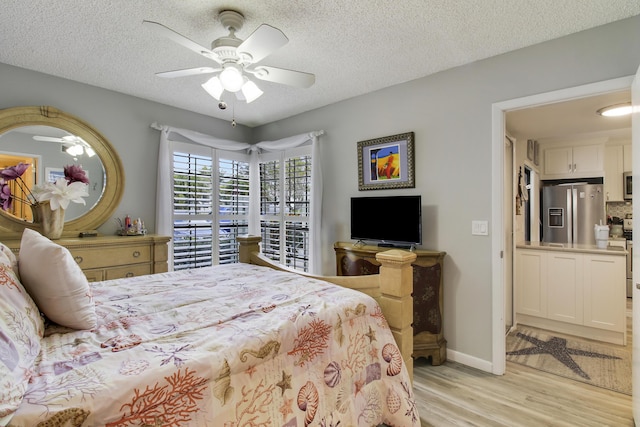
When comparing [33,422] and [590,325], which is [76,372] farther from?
[590,325]

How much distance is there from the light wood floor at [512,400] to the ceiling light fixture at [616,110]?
102 inches

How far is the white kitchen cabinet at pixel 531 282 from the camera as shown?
11.5ft

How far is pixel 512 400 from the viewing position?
2121mm

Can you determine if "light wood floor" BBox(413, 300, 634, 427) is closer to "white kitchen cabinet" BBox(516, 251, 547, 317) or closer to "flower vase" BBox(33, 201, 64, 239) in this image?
"white kitchen cabinet" BBox(516, 251, 547, 317)

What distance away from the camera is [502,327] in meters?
2.48

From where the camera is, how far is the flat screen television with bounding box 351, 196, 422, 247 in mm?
2785

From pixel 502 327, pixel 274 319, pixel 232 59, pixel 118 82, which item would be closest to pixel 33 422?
pixel 274 319

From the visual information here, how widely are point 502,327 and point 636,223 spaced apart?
1186 mm

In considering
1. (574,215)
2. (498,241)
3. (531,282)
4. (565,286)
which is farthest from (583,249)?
(498,241)

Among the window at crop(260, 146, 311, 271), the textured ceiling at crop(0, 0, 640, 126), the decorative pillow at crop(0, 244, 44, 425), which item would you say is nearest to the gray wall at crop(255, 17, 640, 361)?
the textured ceiling at crop(0, 0, 640, 126)

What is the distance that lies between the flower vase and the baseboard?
3.44m

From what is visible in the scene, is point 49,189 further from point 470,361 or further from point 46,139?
point 470,361

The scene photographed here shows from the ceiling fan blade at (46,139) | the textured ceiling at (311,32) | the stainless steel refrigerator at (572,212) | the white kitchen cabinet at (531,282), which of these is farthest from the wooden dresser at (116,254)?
the stainless steel refrigerator at (572,212)

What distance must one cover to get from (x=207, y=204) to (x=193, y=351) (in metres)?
3.22
